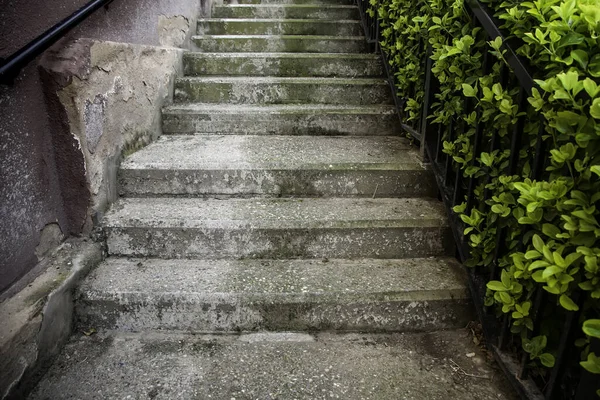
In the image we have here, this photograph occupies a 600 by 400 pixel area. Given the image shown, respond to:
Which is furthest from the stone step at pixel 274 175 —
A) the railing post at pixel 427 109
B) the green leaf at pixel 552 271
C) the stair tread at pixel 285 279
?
the green leaf at pixel 552 271

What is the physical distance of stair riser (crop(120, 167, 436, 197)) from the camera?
2551mm

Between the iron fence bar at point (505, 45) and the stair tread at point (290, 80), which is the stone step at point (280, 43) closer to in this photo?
the stair tread at point (290, 80)

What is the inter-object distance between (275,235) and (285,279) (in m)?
0.27

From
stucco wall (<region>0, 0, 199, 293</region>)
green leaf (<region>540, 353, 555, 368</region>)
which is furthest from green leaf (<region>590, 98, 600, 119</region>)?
stucco wall (<region>0, 0, 199, 293</region>)

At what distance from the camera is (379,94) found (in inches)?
133

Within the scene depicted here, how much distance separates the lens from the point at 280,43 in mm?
3957

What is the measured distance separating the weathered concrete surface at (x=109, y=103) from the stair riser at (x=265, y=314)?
58 cm

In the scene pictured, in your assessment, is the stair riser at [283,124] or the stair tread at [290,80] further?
the stair tread at [290,80]

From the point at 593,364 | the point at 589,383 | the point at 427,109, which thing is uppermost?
the point at 427,109

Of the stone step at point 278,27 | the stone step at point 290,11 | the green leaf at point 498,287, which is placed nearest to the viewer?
the green leaf at point 498,287

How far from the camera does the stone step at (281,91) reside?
336 cm

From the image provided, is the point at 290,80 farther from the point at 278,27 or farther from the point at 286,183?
the point at 286,183

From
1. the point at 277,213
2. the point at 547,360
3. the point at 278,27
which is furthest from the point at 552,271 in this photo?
the point at 278,27

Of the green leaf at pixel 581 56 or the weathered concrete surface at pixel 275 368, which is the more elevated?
the green leaf at pixel 581 56
